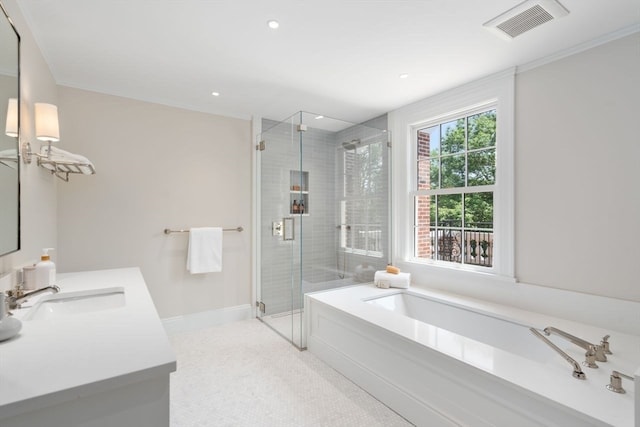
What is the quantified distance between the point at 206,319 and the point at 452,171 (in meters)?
3.05

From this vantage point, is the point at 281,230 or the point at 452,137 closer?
the point at 452,137

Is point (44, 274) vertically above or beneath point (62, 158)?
beneath

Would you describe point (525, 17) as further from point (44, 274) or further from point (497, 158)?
point (44, 274)

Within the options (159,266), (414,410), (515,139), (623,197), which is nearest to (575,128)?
(515,139)

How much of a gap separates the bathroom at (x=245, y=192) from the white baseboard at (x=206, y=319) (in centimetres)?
1

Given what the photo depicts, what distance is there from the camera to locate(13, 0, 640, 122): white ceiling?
5.65 ft

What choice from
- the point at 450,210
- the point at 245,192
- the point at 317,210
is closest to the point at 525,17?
the point at 450,210

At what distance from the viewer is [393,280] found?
10.0 feet

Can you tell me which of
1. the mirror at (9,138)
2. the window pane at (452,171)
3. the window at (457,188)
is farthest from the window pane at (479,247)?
the mirror at (9,138)

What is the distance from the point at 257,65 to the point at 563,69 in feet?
7.47

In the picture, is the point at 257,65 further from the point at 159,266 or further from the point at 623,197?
the point at 623,197

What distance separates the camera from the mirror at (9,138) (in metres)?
1.32

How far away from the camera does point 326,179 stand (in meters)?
3.11

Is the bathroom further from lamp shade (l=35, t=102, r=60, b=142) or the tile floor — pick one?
the tile floor
